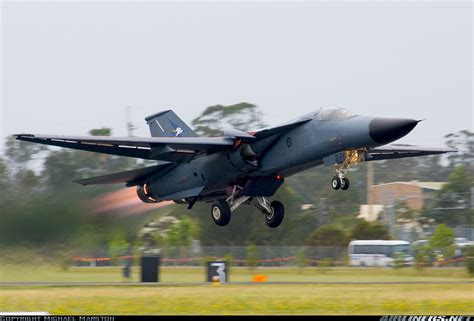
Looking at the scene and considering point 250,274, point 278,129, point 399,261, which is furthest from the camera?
point 399,261

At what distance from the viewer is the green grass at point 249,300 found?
69.9 ft

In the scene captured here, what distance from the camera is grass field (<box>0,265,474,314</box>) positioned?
70.2 ft

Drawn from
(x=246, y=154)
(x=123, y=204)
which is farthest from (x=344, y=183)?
(x=123, y=204)

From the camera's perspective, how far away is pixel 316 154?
2527 centimetres

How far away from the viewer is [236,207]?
28.8 m

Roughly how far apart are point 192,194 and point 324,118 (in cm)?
532

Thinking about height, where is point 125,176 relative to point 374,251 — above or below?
above

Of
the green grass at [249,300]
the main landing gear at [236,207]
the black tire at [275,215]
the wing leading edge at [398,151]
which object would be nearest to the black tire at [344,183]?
the green grass at [249,300]

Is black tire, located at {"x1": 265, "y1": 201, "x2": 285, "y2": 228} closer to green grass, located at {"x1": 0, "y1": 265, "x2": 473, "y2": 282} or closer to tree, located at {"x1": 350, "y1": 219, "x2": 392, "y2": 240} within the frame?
green grass, located at {"x1": 0, "y1": 265, "x2": 473, "y2": 282}

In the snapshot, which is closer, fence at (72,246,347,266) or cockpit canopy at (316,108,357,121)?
cockpit canopy at (316,108,357,121)

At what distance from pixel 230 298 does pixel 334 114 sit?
6.21m

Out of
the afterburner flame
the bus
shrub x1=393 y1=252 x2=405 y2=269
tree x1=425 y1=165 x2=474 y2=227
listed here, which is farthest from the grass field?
tree x1=425 y1=165 x2=474 y2=227

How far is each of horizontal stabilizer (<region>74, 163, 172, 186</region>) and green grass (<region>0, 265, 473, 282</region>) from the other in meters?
3.17

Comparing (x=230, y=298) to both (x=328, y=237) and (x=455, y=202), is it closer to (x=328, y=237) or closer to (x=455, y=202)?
(x=328, y=237)
